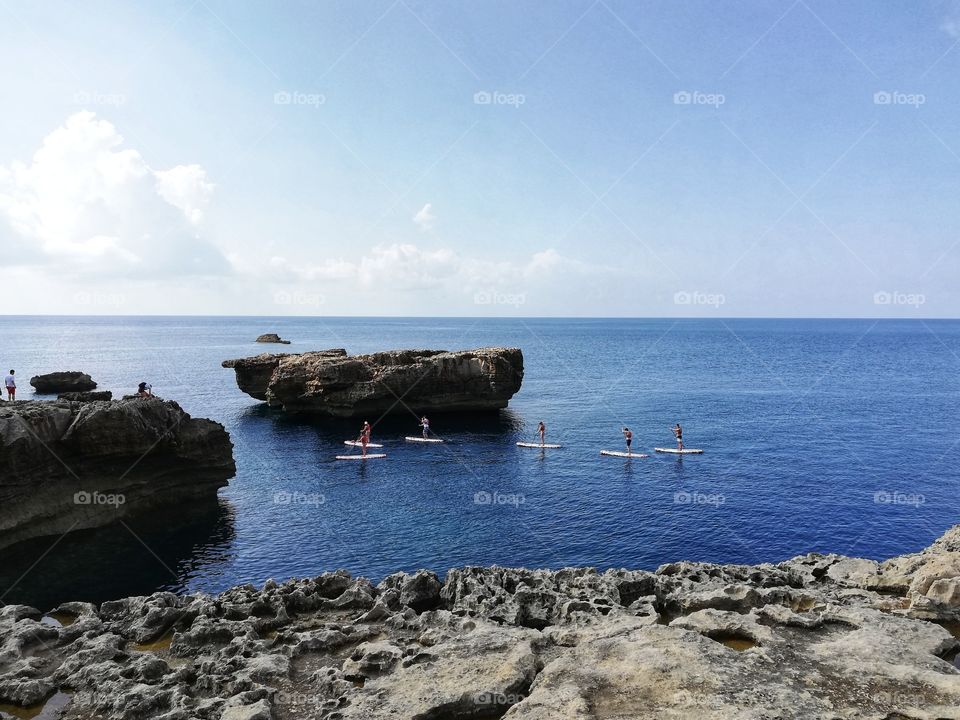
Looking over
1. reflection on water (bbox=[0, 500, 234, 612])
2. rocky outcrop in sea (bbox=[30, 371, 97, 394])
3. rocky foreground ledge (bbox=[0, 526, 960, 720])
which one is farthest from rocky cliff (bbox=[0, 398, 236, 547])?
rocky outcrop in sea (bbox=[30, 371, 97, 394])

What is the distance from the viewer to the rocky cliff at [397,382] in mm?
70438

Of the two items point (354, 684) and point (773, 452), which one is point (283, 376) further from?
point (354, 684)

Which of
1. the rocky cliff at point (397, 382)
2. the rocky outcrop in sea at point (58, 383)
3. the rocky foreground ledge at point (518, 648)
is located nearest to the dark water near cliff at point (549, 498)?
the rocky cliff at point (397, 382)

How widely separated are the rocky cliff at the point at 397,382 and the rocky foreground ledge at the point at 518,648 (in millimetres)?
48533

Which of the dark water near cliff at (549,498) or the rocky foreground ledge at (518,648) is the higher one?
the rocky foreground ledge at (518,648)

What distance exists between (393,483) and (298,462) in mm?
11724

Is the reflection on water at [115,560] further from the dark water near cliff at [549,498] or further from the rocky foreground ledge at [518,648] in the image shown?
the rocky foreground ledge at [518,648]

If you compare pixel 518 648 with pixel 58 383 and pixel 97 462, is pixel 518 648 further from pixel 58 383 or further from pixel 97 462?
pixel 58 383

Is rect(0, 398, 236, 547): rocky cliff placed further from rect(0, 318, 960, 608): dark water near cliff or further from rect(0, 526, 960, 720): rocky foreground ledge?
rect(0, 526, 960, 720): rocky foreground ledge

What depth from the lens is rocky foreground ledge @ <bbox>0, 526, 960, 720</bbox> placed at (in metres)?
12.0

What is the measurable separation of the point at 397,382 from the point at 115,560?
135 ft

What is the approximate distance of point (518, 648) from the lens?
14148 mm

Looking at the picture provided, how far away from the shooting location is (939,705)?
37.6 feet

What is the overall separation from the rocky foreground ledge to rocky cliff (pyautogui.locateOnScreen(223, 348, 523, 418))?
48533mm
